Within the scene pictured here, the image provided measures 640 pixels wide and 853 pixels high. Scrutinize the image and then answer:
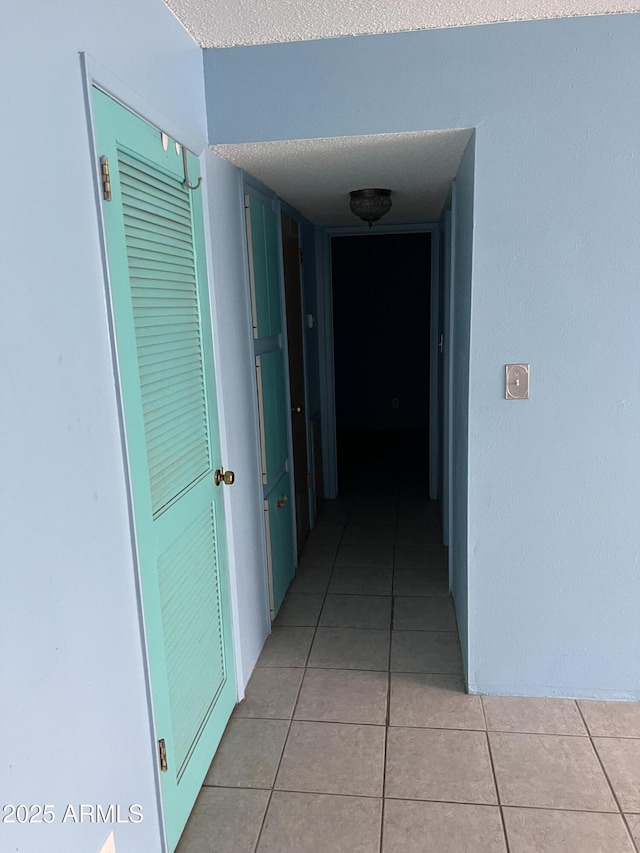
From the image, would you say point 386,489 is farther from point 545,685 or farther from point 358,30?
point 358,30

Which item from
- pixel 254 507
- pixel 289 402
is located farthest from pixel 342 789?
pixel 289 402

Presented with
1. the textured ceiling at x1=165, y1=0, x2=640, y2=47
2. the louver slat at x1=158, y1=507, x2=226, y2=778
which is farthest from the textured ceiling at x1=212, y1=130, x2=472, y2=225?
the louver slat at x1=158, y1=507, x2=226, y2=778

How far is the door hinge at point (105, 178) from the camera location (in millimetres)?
1288

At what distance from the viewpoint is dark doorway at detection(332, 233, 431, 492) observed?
20.4 ft

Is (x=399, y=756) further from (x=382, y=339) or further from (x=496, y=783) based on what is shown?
(x=382, y=339)

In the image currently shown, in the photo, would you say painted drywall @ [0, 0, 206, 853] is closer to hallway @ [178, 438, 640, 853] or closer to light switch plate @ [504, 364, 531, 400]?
hallway @ [178, 438, 640, 853]

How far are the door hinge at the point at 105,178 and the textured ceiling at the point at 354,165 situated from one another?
83 centimetres

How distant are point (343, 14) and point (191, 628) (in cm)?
178

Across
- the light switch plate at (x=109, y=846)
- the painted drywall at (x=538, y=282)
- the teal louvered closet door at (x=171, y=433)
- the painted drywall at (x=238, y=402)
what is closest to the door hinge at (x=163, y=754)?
the teal louvered closet door at (x=171, y=433)

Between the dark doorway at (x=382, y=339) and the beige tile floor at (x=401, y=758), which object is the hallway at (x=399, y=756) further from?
the dark doorway at (x=382, y=339)

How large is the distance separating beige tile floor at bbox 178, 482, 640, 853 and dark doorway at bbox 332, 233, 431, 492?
348cm

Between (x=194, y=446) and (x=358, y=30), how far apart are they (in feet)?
4.32

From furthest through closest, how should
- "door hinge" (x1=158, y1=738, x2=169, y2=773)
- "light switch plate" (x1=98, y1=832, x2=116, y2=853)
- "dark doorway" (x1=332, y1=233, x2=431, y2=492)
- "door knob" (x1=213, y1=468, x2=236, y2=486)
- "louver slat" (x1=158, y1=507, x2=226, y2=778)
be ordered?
"dark doorway" (x1=332, y1=233, x2=431, y2=492), "door knob" (x1=213, y1=468, x2=236, y2=486), "louver slat" (x1=158, y1=507, x2=226, y2=778), "door hinge" (x1=158, y1=738, x2=169, y2=773), "light switch plate" (x1=98, y1=832, x2=116, y2=853)

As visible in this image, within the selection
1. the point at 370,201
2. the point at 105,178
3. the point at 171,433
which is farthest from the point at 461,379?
the point at 105,178
